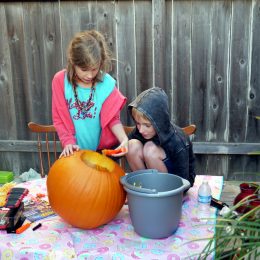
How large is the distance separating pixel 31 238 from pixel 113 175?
0.42m

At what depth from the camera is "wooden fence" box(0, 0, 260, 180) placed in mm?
2992

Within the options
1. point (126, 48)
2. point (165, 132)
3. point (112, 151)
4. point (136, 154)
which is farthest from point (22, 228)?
point (126, 48)

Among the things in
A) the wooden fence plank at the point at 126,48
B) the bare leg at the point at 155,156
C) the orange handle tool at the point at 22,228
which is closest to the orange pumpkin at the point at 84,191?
the orange handle tool at the point at 22,228

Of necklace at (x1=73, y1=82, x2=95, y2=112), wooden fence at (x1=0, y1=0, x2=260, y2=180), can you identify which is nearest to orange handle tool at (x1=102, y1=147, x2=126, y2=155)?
necklace at (x1=73, y1=82, x2=95, y2=112)

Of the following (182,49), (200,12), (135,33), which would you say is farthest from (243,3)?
(135,33)

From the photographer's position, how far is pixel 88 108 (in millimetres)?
2070

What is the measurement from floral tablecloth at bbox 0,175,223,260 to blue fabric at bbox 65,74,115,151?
580mm

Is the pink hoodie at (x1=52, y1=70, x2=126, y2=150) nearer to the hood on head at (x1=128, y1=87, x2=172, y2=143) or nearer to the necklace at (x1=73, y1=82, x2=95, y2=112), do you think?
the necklace at (x1=73, y1=82, x2=95, y2=112)

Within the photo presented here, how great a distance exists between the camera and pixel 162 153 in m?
1.88

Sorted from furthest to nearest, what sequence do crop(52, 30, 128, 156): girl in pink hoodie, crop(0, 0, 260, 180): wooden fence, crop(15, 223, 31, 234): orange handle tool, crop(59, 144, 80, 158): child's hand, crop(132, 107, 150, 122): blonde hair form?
crop(0, 0, 260, 180): wooden fence < crop(52, 30, 128, 156): girl in pink hoodie < crop(132, 107, 150, 122): blonde hair < crop(59, 144, 80, 158): child's hand < crop(15, 223, 31, 234): orange handle tool

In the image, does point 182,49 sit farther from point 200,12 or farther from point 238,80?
point 238,80

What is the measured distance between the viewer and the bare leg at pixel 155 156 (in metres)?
1.87

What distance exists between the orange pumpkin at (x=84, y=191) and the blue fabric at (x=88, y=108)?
0.52m

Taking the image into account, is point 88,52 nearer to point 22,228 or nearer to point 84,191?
point 84,191
